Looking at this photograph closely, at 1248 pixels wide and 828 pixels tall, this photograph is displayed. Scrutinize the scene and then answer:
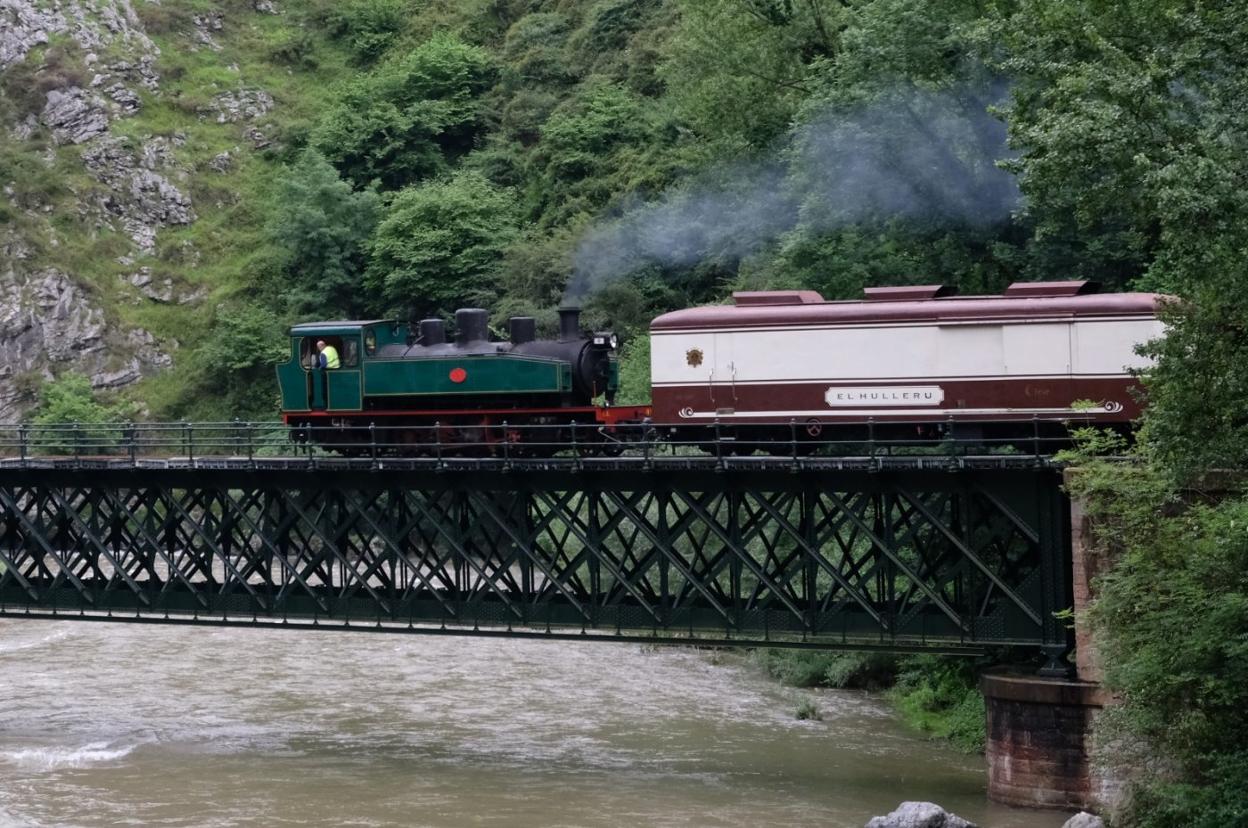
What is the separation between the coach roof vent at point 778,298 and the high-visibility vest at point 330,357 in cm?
916

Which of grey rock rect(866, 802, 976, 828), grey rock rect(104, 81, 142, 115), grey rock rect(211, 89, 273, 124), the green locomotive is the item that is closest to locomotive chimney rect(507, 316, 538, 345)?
the green locomotive

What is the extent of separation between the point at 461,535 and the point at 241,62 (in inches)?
2377

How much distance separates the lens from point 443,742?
3278 centimetres

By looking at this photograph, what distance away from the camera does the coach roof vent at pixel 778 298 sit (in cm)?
3247

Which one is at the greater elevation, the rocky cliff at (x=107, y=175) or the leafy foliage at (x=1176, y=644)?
the rocky cliff at (x=107, y=175)

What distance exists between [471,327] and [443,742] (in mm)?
8974

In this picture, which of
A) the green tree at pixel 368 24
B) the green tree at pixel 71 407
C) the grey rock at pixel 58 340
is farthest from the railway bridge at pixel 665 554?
the green tree at pixel 368 24

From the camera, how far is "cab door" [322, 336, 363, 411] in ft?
118

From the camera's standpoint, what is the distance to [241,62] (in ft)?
280

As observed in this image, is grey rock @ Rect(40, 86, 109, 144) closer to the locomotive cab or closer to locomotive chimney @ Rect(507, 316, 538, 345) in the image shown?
the locomotive cab

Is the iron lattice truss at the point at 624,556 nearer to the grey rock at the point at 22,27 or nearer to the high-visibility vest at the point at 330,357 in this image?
the high-visibility vest at the point at 330,357

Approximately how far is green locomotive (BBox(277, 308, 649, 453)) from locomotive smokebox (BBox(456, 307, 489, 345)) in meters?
0.02

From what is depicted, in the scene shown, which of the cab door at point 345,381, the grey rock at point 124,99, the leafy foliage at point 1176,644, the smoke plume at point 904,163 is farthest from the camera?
the grey rock at point 124,99

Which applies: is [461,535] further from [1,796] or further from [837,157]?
[837,157]
